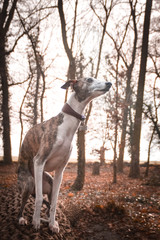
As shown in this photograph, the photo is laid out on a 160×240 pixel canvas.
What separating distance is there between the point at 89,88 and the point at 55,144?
106 cm

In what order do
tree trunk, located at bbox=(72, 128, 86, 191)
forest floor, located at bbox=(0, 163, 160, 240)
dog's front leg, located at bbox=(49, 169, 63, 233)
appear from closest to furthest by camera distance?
forest floor, located at bbox=(0, 163, 160, 240)
dog's front leg, located at bbox=(49, 169, 63, 233)
tree trunk, located at bbox=(72, 128, 86, 191)

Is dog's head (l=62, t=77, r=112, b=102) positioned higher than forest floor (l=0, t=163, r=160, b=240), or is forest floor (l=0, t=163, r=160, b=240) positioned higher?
dog's head (l=62, t=77, r=112, b=102)

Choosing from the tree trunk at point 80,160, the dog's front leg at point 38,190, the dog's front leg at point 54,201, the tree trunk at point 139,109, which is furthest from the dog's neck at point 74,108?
the tree trunk at point 139,109

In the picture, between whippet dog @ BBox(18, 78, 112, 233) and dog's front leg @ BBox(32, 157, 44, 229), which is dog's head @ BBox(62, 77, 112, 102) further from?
dog's front leg @ BBox(32, 157, 44, 229)

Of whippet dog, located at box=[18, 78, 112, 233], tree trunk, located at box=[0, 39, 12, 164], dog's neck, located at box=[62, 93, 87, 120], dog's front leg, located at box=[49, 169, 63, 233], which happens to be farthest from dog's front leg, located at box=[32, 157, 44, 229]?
tree trunk, located at box=[0, 39, 12, 164]

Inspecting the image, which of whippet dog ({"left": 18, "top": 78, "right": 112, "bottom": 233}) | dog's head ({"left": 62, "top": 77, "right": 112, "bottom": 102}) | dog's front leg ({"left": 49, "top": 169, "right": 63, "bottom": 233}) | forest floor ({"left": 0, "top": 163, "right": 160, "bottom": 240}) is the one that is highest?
dog's head ({"left": 62, "top": 77, "right": 112, "bottom": 102})

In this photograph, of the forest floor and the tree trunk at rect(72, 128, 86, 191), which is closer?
the forest floor

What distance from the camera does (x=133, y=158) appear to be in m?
12.3

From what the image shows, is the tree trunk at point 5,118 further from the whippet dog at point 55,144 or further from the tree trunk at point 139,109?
the whippet dog at point 55,144

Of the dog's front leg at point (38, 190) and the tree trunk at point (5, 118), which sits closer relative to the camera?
the dog's front leg at point (38, 190)

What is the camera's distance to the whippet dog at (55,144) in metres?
3.06

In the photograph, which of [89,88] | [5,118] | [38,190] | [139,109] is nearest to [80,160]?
[139,109]

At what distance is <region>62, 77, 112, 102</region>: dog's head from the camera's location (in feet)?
10.3

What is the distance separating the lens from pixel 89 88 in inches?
126
